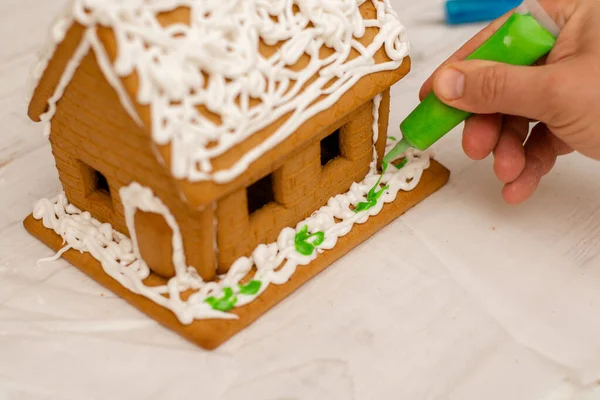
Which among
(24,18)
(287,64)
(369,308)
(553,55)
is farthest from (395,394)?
(24,18)

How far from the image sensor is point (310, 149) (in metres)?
1.22

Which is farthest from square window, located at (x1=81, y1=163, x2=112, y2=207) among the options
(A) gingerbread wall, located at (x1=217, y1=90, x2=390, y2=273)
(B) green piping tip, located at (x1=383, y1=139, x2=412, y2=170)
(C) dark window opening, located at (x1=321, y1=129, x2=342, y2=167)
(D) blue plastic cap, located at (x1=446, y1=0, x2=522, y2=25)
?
(D) blue plastic cap, located at (x1=446, y1=0, x2=522, y2=25)

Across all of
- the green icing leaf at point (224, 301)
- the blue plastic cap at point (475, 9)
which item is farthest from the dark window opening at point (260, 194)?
the blue plastic cap at point (475, 9)

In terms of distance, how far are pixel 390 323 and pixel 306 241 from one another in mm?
192

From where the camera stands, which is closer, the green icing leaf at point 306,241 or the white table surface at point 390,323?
the white table surface at point 390,323

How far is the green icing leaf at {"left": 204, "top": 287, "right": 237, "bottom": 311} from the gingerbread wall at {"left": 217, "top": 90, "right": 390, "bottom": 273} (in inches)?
1.6

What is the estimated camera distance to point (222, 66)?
40.9 inches

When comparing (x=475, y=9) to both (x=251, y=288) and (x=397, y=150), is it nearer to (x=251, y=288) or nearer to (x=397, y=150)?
(x=397, y=150)

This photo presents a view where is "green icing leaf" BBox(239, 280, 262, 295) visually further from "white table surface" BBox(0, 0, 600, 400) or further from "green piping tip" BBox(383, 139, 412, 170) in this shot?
"green piping tip" BBox(383, 139, 412, 170)

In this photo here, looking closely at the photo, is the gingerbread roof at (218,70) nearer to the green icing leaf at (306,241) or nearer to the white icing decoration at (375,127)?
the white icing decoration at (375,127)

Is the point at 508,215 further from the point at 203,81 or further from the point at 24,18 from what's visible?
the point at 24,18

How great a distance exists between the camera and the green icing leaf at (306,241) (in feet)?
4.17

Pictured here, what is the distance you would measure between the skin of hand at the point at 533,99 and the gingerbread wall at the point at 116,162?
45cm

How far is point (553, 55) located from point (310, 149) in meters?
0.42
